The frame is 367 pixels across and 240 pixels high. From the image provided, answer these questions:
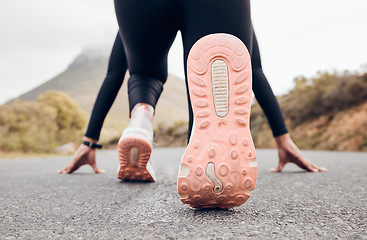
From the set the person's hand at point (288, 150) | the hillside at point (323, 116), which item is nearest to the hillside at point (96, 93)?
the hillside at point (323, 116)

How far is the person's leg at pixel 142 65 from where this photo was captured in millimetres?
1087

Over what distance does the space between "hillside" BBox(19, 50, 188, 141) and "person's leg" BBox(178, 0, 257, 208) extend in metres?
4.62

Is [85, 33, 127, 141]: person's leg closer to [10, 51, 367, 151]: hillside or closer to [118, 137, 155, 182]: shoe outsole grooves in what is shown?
[118, 137, 155, 182]: shoe outsole grooves

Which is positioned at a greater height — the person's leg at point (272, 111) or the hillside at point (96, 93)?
the hillside at point (96, 93)

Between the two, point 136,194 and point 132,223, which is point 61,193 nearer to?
point 136,194

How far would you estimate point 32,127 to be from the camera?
7715 millimetres

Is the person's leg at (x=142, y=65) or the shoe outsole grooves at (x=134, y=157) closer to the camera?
the person's leg at (x=142, y=65)

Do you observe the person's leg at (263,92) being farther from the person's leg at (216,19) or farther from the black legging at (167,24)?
the person's leg at (216,19)

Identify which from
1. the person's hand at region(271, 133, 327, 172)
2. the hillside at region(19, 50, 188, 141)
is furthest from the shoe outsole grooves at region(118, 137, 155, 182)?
the hillside at region(19, 50, 188, 141)

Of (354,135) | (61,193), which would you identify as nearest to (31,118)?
(61,193)

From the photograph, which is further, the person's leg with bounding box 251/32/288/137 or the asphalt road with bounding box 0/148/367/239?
the person's leg with bounding box 251/32/288/137

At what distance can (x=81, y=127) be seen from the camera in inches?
450

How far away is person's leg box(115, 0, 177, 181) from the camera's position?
42.8 inches

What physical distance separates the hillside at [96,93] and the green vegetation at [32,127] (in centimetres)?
122
